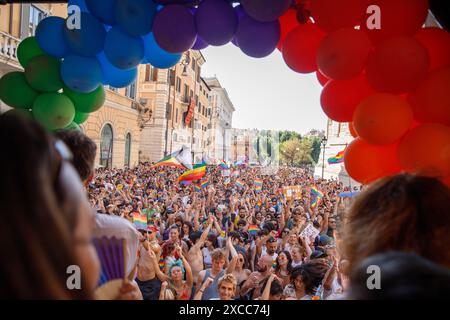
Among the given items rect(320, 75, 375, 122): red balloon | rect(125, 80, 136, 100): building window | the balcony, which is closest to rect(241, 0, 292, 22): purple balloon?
rect(320, 75, 375, 122): red balloon

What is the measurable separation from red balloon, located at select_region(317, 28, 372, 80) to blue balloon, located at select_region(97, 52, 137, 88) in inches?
87.6

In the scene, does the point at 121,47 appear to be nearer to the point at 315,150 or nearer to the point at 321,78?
the point at 321,78

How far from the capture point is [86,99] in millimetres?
3771

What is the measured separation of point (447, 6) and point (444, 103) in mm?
714

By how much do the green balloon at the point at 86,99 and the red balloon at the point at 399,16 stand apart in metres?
2.79

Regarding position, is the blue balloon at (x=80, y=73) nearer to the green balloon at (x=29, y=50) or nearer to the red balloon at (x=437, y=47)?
the green balloon at (x=29, y=50)

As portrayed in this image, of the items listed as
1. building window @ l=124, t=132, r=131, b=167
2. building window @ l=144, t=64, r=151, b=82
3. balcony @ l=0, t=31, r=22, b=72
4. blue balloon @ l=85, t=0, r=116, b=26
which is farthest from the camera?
building window @ l=144, t=64, r=151, b=82

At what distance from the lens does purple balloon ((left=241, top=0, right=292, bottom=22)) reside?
280cm

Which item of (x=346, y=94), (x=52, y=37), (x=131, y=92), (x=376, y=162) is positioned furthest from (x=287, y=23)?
(x=131, y=92)

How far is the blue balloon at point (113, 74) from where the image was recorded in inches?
151

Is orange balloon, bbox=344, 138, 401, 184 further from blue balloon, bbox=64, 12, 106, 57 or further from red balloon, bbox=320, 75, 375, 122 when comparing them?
blue balloon, bbox=64, 12, 106, 57

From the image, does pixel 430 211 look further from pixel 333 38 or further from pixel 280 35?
pixel 280 35
